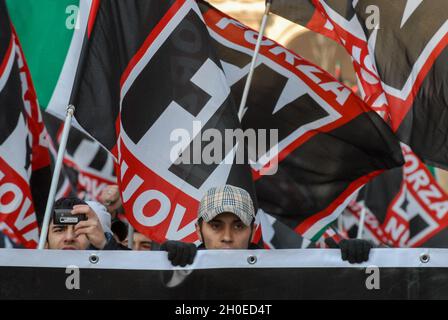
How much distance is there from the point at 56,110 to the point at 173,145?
65cm

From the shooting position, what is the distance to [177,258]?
4.52 m

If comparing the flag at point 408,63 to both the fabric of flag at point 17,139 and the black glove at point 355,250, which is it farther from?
the black glove at point 355,250

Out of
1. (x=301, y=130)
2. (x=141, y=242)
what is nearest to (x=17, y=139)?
(x=141, y=242)

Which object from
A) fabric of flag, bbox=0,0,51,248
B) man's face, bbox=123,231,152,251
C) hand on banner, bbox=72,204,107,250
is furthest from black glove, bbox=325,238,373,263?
man's face, bbox=123,231,152,251

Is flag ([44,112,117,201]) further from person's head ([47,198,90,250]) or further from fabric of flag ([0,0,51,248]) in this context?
person's head ([47,198,90,250])

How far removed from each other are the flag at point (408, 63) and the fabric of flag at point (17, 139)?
1.97m

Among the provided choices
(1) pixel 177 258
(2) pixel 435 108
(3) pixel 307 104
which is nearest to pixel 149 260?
(1) pixel 177 258

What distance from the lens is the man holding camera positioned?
19.6ft

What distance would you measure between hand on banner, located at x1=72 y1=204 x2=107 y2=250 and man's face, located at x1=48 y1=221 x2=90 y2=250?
6cm

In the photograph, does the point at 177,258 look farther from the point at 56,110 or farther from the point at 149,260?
the point at 56,110

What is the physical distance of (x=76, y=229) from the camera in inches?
236

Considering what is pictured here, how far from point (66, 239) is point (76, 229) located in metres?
0.13

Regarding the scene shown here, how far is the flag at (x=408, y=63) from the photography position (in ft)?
23.5

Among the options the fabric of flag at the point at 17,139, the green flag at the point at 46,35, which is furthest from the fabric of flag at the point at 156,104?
the fabric of flag at the point at 17,139
